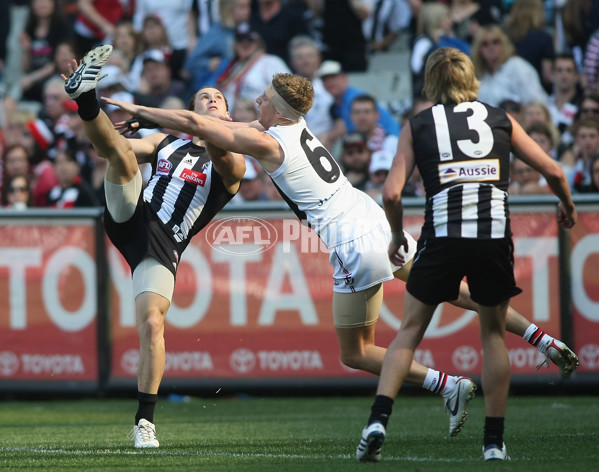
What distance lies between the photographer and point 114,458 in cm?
627

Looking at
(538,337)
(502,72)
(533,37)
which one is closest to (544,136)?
(502,72)

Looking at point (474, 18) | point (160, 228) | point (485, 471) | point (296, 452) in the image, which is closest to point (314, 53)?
point (474, 18)

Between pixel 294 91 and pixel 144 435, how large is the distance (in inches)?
89.4

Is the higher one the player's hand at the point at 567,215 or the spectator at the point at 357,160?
the spectator at the point at 357,160

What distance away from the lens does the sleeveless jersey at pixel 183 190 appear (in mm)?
7336

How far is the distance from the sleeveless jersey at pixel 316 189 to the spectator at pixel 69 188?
19.4ft

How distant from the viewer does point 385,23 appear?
48.3 ft

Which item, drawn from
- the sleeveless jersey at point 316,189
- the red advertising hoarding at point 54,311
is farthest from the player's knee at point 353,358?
the red advertising hoarding at point 54,311

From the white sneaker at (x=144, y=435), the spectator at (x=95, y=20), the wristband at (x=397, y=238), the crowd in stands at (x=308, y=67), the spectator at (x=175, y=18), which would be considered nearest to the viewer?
the wristband at (x=397, y=238)

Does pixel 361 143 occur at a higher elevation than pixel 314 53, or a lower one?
lower

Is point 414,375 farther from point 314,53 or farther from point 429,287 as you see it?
point 314,53

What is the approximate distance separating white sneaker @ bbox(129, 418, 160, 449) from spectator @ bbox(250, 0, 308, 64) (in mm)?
8148

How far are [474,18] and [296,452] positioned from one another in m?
8.34

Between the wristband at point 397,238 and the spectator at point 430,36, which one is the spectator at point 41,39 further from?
the wristband at point 397,238
